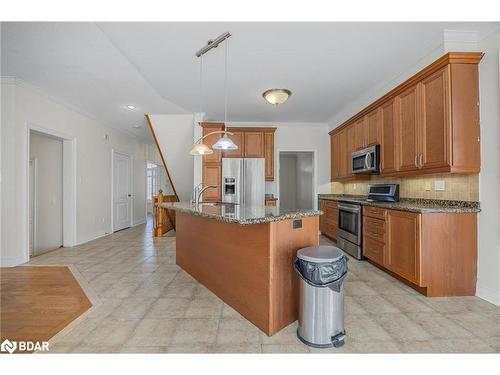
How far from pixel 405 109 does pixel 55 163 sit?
19.9 feet

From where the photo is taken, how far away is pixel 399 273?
2.72 meters

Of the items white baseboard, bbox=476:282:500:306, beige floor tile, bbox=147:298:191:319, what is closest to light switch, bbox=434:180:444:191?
white baseboard, bbox=476:282:500:306

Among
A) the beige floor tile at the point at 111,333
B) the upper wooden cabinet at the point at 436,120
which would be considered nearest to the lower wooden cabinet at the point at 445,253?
the upper wooden cabinet at the point at 436,120

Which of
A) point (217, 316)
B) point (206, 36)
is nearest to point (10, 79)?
point (206, 36)

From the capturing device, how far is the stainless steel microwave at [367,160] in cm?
358

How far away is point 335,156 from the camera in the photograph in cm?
516

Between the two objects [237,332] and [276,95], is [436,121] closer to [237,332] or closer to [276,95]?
[276,95]

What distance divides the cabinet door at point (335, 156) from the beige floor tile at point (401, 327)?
333cm

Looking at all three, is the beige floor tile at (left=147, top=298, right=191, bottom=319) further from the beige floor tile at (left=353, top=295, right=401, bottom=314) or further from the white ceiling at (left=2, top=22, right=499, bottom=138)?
the white ceiling at (left=2, top=22, right=499, bottom=138)

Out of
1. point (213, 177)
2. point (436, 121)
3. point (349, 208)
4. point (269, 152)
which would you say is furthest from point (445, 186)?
point (213, 177)

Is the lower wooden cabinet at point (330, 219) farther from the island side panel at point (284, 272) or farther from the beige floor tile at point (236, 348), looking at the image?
the beige floor tile at point (236, 348)

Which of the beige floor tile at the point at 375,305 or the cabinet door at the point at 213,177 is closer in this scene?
the beige floor tile at the point at 375,305

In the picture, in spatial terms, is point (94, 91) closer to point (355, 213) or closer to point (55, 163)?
point (55, 163)

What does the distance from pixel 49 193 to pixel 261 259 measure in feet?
16.2
